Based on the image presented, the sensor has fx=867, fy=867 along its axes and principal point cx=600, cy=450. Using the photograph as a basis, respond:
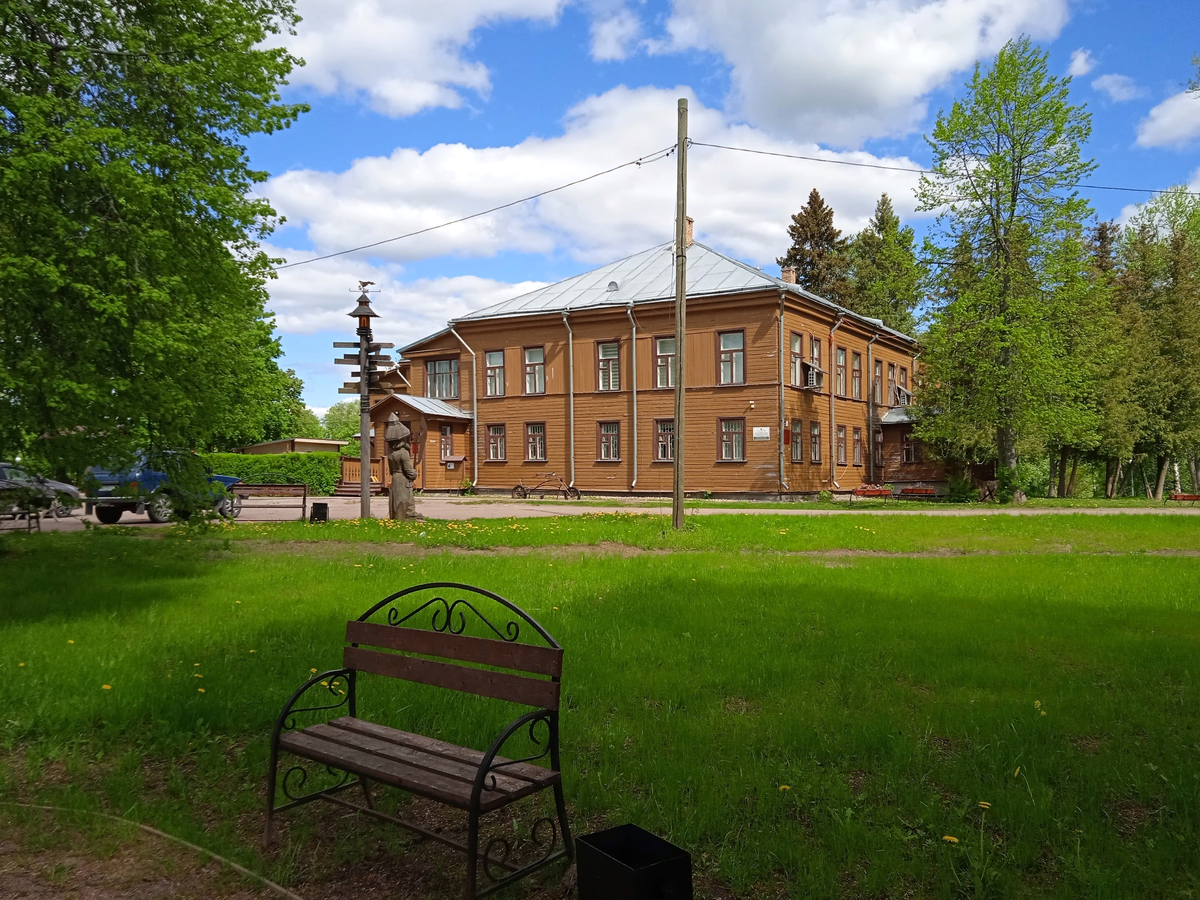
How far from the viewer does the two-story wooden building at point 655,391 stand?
33719mm

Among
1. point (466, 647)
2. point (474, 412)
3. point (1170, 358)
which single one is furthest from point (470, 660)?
point (1170, 358)

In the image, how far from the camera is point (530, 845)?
163 inches

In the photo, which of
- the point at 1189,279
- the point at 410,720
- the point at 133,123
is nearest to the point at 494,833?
the point at 410,720

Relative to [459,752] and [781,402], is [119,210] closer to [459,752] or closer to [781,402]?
[459,752]

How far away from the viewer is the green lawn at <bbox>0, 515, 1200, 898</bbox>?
12.8 feet

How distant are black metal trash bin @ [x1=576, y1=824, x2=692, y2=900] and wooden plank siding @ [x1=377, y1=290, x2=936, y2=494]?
29846 mm

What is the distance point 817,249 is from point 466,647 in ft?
202

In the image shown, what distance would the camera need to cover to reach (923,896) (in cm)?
353

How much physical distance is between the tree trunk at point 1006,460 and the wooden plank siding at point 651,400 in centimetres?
684

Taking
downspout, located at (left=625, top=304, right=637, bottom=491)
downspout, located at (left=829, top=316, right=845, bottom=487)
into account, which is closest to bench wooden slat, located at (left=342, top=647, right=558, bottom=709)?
downspout, located at (left=625, top=304, right=637, bottom=491)

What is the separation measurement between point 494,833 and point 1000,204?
33.2 meters

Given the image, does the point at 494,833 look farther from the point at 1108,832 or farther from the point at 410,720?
the point at 1108,832

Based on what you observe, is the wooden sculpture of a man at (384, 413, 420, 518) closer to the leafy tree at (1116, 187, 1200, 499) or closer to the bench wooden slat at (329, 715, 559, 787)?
the bench wooden slat at (329, 715, 559, 787)

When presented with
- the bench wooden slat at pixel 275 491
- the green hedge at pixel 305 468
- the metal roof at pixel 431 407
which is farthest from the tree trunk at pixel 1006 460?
the green hedge at pixel 305 468
